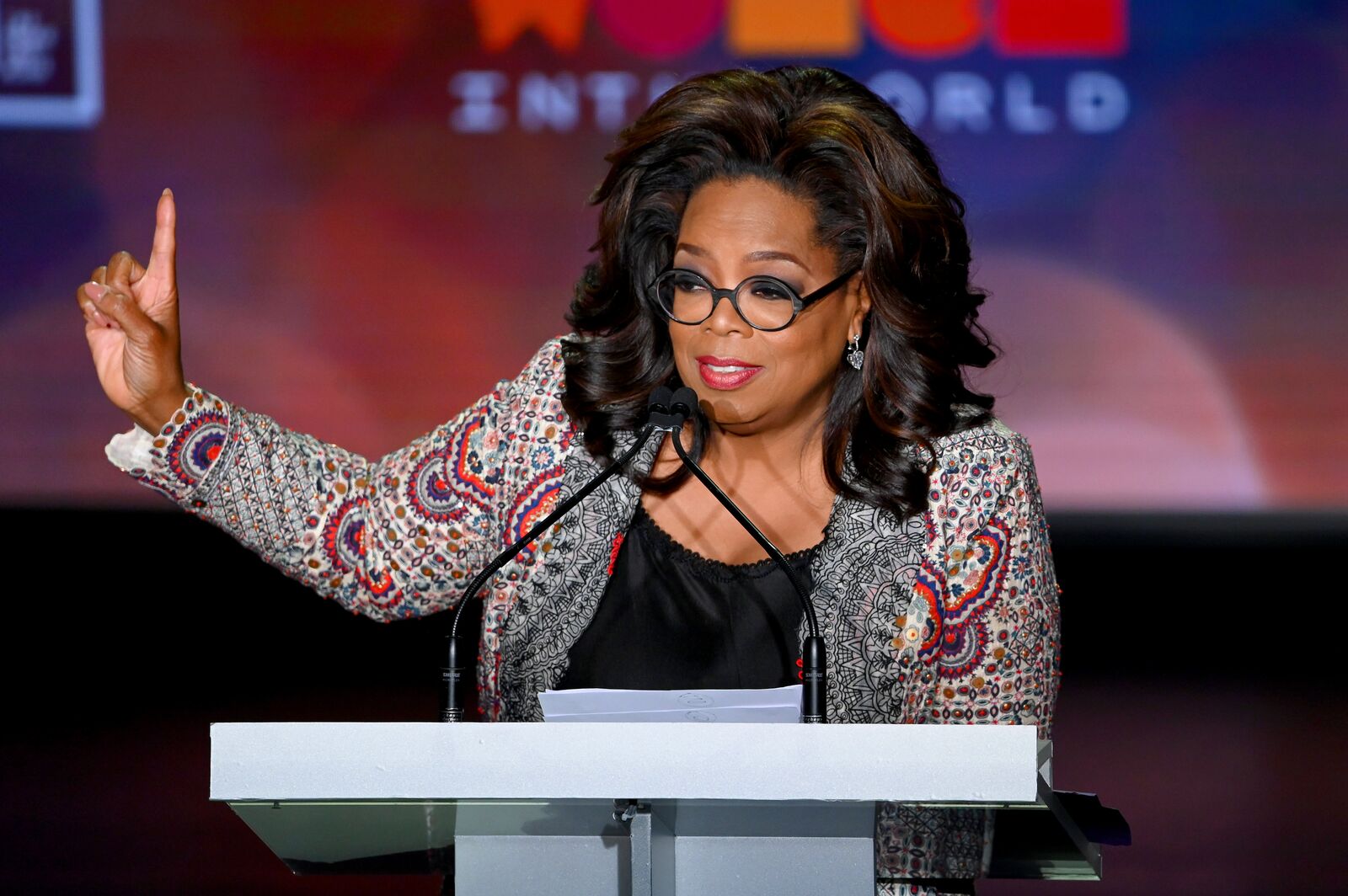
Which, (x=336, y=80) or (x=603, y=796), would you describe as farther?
(x=336, y=80)

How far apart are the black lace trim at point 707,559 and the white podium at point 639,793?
74 centimetres

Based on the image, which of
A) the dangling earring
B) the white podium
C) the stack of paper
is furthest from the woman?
the white podium

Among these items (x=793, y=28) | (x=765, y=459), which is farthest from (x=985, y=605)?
(x=793, y=28)

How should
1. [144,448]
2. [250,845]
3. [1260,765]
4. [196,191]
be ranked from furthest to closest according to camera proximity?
[196,191]
[1260,765]
[250,845]
[144,448]

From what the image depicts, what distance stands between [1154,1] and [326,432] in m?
2.75

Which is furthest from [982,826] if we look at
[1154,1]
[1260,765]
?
[1154,1]

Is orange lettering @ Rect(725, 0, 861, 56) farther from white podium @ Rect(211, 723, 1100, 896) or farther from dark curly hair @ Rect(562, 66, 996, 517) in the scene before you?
white podium @ Rect(211, 723, 1100, 896)

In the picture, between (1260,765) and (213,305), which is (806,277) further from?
(213,305)

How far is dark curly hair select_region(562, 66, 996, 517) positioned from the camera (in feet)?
6.26

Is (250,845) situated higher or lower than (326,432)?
lower

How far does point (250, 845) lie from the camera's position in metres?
3.24

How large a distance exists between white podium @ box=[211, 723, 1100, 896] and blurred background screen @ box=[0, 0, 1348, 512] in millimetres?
3554

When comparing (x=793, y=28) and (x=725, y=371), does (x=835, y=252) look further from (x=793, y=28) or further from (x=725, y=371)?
(x=793, y=28)

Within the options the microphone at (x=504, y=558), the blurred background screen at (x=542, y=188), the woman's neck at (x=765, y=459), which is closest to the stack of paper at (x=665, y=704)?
the microphone at (x=504, y=558)
